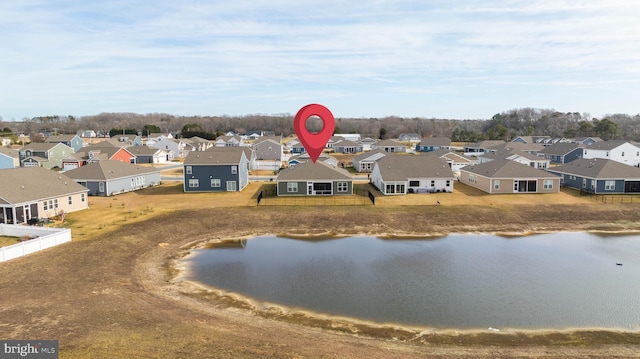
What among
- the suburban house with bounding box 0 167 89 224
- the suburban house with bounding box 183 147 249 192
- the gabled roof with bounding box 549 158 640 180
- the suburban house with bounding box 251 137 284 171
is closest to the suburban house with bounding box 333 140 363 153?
the suburban house with bounding box 251 137 284 171

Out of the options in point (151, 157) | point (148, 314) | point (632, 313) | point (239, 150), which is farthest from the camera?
point (151, 157)

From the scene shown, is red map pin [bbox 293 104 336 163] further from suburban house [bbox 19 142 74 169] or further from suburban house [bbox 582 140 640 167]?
suburban house [bbox 582 140 640 167]

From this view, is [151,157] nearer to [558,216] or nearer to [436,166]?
[436,166]

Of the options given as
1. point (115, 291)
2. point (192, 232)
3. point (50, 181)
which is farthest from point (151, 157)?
point (115, 291)

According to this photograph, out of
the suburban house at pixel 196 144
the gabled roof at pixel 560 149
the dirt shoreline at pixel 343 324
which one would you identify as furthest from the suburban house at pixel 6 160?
the gabled roof at pixel 560 149

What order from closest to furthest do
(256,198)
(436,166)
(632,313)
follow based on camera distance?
(632,313) → (256,198) → (436,166)

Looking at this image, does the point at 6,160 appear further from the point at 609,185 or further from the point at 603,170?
the point at 609,185

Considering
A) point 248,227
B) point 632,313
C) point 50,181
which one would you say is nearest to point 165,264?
point 248,227

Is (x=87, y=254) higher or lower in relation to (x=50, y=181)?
lower

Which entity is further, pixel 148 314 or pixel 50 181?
pixel 50 181
